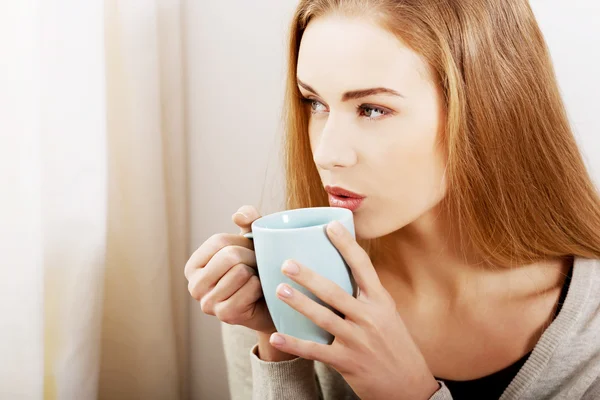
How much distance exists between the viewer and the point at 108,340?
1212mm

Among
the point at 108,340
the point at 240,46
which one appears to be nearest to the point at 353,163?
the point at 240,46

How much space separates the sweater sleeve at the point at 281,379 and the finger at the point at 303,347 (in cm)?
21

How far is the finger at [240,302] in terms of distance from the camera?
0.78 meters

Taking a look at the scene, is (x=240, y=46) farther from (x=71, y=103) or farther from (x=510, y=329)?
(x=510, y=329)

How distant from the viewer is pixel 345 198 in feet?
2.78

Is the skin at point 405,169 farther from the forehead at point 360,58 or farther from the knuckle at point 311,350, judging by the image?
the knuckle at point 311,350

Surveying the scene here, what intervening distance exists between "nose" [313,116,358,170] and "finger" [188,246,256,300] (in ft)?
0.49

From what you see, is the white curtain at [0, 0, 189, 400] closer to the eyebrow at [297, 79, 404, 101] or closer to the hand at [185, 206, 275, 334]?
the hand at [185, 206, 275, 334]

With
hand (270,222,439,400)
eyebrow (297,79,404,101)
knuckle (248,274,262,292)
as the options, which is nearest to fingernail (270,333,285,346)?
hand (270,222,439,400)

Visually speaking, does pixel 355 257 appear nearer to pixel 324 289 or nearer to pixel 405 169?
pixel 324 289

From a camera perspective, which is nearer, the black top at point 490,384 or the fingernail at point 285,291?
the fingernail at point 285,291

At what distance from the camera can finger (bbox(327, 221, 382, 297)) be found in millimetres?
666

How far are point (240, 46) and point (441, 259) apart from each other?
0.59 meters

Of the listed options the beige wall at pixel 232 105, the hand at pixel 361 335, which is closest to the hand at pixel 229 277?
the hand at pixel 361 335
